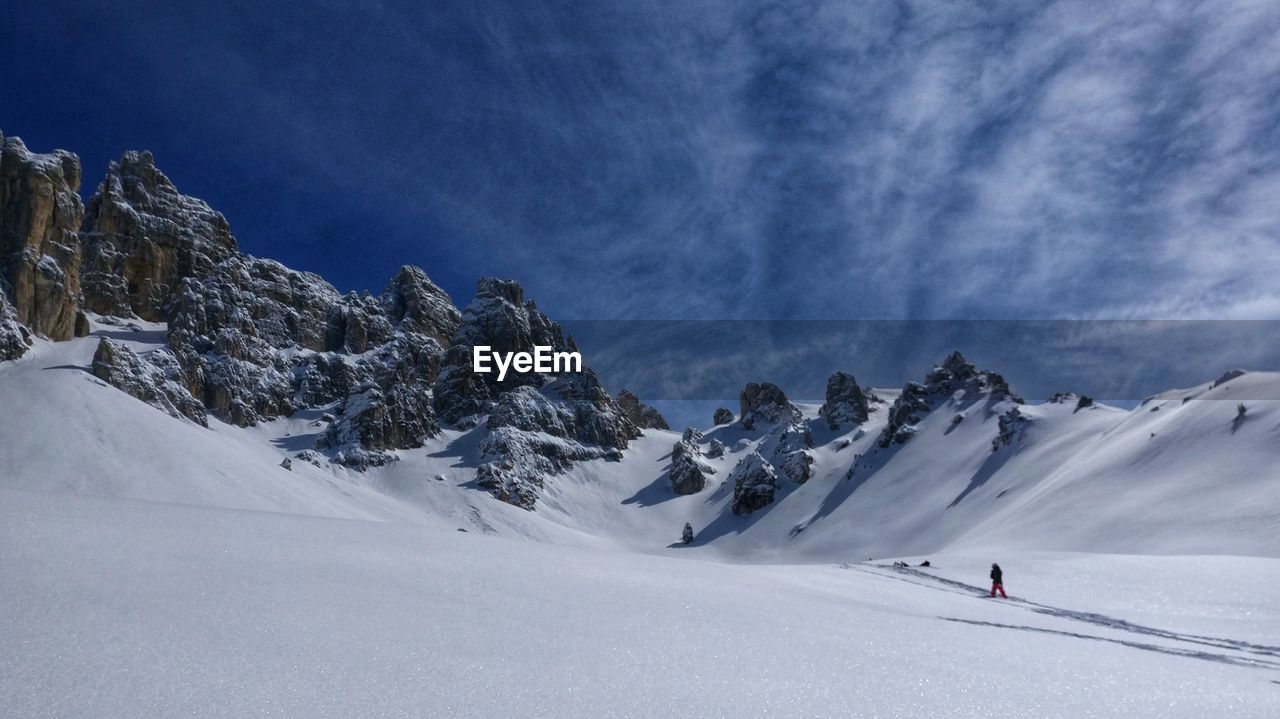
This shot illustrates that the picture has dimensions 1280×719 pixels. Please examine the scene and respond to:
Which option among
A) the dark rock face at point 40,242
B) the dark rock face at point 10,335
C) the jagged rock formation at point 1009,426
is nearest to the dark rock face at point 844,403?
the jagged rock formation at point 1009,426

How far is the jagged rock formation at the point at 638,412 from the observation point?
16700 centimetres

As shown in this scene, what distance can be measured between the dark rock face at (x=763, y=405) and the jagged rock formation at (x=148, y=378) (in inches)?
4074

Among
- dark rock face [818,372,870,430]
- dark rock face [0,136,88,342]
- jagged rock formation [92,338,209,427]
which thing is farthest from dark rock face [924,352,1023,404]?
dark rock face [0,136,88,342]

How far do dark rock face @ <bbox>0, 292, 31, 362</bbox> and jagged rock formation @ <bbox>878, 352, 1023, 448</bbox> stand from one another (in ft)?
367

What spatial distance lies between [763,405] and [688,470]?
118 feet

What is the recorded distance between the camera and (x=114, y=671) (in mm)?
5348

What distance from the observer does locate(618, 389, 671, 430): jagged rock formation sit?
16700 cm

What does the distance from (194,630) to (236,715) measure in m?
2.04

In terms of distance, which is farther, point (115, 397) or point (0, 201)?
point (0, 201)

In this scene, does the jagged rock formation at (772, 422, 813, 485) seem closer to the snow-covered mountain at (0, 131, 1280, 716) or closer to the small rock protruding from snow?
the snow-covered mountain at (0, 131, 1280, 716)

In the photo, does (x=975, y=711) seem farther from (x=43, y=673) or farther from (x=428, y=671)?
(x=43, y=673)

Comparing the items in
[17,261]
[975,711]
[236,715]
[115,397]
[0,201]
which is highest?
[0,201]

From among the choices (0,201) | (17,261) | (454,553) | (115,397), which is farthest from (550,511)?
(454,553)

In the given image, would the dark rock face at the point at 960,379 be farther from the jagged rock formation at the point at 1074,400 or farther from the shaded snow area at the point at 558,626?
the shaded snow area at the point at 558,626
